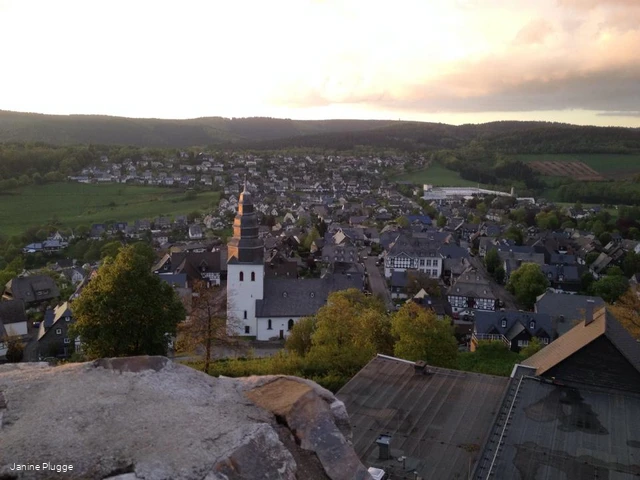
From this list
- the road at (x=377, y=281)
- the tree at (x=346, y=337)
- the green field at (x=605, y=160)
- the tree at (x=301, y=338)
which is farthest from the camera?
the green field at (x=605, y=160)

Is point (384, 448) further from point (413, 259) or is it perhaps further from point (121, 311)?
point (413, 259)

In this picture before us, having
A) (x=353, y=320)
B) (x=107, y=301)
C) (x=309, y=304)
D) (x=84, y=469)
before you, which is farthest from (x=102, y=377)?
(x=309, y=304)

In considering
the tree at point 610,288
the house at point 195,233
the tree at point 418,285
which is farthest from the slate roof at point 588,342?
the house at point 195,233

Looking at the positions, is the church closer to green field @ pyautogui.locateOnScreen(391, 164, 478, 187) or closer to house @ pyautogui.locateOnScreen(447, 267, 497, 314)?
house @ pyautogui.locateOnScreen(447, 267, 497, 314)

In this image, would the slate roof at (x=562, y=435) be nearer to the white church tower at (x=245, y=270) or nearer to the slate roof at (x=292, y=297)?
the slate roof at (x=292, y=297)

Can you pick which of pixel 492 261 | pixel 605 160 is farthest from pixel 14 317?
pixel 605 160

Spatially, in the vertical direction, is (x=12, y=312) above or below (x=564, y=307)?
below
